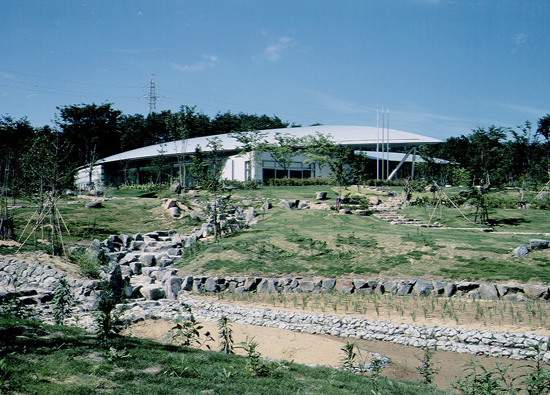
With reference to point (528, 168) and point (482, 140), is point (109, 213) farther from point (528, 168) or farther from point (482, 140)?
point (528, 168)

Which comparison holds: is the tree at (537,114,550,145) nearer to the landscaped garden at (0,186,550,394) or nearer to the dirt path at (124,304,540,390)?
the landscaped garden at (0,186,550,394)

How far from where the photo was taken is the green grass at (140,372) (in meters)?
5.32

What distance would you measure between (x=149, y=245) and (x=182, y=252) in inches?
88.7

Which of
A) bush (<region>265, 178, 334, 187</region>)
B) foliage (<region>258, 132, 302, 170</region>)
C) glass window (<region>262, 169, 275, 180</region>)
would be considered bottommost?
bush (<region>265, 178, 334, 187</region>)

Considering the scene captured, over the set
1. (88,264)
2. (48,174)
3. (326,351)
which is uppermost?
(48,174)

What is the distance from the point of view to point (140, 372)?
595 cm

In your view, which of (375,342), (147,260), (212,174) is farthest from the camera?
(212,174)

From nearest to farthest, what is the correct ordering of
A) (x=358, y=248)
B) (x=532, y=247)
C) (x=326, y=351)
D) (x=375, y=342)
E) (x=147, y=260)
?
(x=326, y=351)
(x=375, y=342)
(x=532, y=247)
(x=358, y=248)
(x=147, y=260)

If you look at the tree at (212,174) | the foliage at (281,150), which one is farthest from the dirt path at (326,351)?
the foliage at (281,150)

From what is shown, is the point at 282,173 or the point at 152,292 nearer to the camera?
the point at 152,292

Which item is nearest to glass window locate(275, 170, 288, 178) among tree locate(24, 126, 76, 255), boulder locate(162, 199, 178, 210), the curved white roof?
the curved white roof

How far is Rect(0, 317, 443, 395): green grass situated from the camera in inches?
209

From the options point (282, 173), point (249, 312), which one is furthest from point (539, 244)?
point (282, 173)

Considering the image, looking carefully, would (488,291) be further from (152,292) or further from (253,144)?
(253,144)
